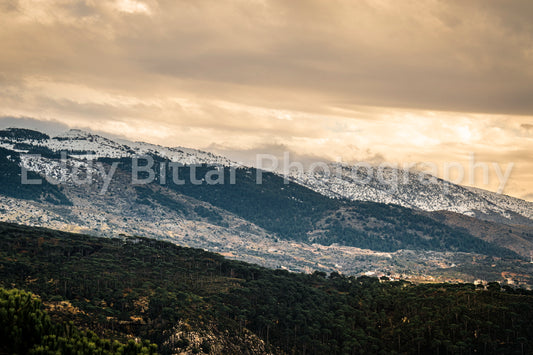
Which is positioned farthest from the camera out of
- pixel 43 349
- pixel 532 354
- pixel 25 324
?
pixel 532 354

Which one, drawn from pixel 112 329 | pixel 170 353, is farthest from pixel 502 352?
pixel 112 329

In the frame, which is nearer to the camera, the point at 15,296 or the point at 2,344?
the point at 2,344

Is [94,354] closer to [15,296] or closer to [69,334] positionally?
[69,334]

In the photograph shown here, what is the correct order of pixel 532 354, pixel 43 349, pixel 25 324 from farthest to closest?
pixel 532 354, pixel 25 324, pixel 43 349

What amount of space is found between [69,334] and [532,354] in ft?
509

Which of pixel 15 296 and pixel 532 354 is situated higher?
pixel 15 296

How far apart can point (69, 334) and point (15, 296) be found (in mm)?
Answer: 12209

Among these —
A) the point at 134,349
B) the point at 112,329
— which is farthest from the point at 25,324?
the point at 112,329

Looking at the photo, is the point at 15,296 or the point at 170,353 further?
the point at 170,353

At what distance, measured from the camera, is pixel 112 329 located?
7849 inches

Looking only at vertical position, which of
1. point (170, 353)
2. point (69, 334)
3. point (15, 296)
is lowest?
point (170, 353)

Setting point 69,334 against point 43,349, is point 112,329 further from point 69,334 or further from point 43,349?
point 43,349

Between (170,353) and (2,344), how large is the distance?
353 feet

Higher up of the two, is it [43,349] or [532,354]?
[43,349]
